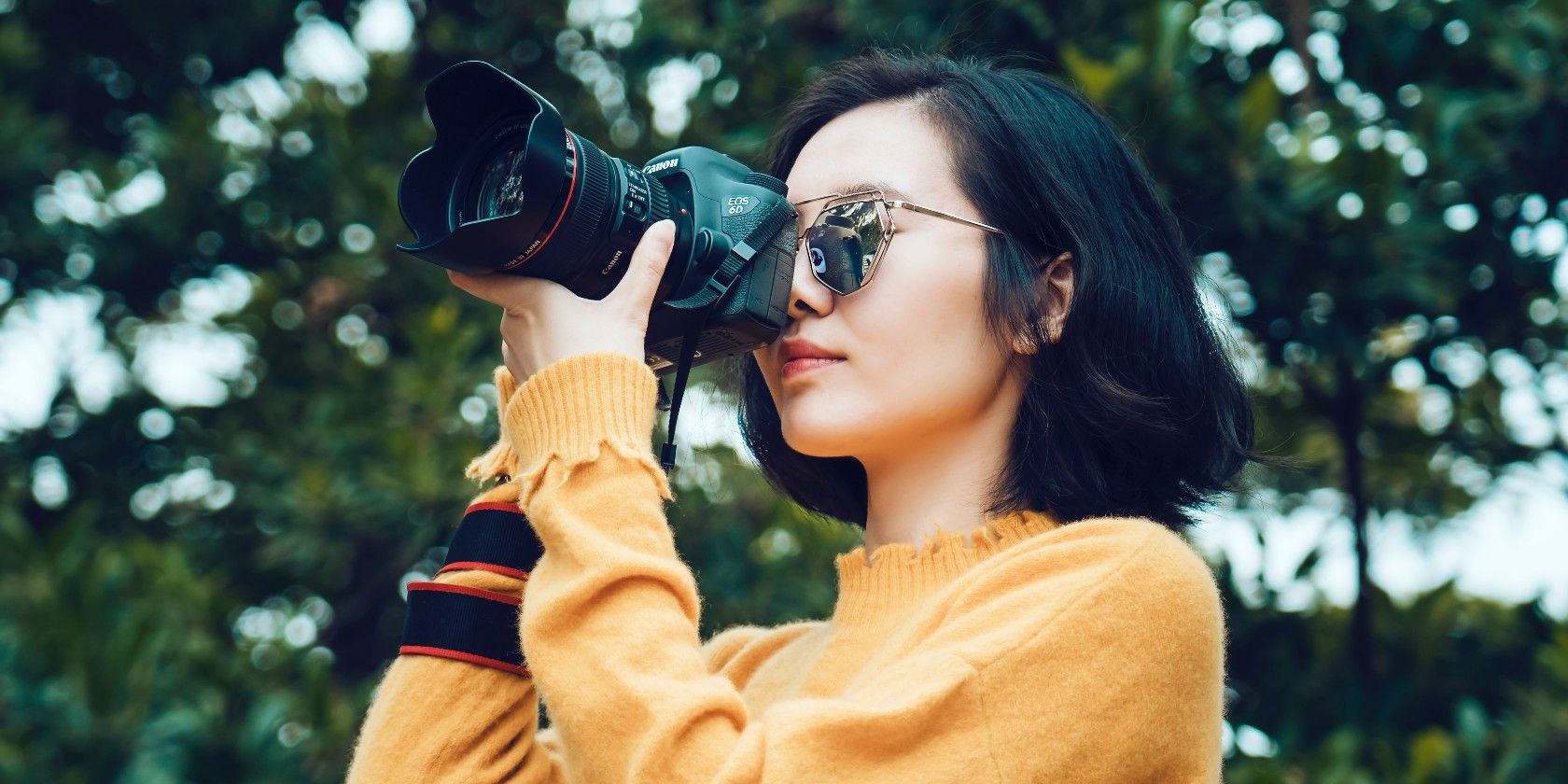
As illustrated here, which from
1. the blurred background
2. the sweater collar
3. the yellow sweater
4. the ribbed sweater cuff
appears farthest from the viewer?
the blurred background

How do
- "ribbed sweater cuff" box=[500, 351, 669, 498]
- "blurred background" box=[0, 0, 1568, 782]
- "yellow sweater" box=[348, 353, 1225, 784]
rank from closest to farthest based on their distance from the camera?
"yellow sweater" box=[348, 353, 1225, 784] → "ribbed sweater cuff" box=[500, 351, 669, 498] → "blurred background" box=[0, 0, 1568, 782]

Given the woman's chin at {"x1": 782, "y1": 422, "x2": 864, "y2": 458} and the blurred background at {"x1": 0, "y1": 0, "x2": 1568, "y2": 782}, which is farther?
the blurred background at {"x1": 0, "y1": 0, "x2": 1568, "y2": 782}

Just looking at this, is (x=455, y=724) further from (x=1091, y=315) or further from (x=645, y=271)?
(x=1091, y=315)

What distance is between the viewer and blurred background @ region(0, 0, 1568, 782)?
2.52 metres

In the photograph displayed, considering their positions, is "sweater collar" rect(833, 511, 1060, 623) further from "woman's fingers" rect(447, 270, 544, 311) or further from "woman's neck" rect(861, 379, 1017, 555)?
"woman's fingers" rect(447, 270, 544, 311)

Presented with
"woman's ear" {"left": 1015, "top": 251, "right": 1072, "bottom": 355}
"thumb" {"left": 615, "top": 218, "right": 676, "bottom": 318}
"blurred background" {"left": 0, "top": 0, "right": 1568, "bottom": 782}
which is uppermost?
"thumb" {"left": 615, "top": 218, "right": 676, "bottom": 318}

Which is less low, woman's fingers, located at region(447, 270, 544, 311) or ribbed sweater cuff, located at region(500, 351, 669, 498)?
woman's fingers, located at region(447, 270, 544, 311)

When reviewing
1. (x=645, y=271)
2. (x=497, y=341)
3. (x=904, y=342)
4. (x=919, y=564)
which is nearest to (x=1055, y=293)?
(x=904, y=342)

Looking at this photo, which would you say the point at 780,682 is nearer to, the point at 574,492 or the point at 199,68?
the point at 574,492

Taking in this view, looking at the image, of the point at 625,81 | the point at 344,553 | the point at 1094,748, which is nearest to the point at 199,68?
the point at 625,81

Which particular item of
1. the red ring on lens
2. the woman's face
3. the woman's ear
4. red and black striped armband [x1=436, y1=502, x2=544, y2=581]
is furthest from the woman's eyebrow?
red and black striped armband [x1=436, y1=502, x2=544, y2=581]

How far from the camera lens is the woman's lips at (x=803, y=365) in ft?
4.34

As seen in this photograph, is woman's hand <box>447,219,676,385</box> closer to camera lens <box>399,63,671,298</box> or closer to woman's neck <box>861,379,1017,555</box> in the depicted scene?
camera lens <box>399,63,671,298</box>

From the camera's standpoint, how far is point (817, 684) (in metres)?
1.31
